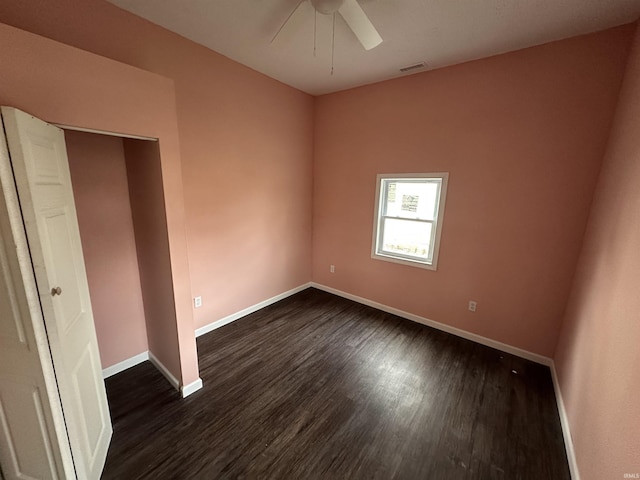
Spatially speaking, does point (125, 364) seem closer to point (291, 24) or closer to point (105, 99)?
point (105, 99)

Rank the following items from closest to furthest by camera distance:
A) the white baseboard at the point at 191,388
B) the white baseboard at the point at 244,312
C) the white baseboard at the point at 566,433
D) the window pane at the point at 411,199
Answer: the white baseboard at the point at 566,433 → the white baseboard at the point at 191,388 → the white baseboard at the point at 244,312 → the window pane at the point at 411,199

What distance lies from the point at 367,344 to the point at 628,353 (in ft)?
6.50

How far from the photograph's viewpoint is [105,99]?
4.57 feet

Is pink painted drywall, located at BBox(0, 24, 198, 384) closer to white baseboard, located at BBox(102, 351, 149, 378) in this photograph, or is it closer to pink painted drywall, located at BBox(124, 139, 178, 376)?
pink painted drywall, located at BBox(124, 139, 178, 376)

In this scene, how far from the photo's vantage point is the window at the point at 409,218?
300 centimetres

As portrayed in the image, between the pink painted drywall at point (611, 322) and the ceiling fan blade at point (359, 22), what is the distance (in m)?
1.76

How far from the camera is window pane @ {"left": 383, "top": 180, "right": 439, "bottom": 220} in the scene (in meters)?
→ 3.06

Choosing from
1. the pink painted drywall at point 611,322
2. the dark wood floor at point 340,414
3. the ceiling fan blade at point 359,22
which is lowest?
the dark wood floor at point 340,414

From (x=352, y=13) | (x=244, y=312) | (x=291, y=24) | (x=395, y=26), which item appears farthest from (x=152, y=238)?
(x=395, y=26)

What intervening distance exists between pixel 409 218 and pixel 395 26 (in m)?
1.99

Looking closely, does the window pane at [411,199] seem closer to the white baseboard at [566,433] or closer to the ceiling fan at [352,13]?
the ceiling fan at [352,13]

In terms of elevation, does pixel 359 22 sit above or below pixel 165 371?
above

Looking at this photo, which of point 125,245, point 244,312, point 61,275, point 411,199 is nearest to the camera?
point 61,275

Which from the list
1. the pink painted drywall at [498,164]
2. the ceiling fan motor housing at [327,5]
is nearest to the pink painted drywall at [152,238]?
the ceiling fan motor housing at [327,5]
